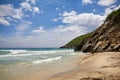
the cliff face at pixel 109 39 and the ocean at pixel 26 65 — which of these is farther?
the cliff face at pixel 109 39

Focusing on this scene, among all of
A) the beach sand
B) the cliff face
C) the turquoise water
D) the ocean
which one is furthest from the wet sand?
the cliff face

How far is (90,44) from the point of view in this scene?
5753cm

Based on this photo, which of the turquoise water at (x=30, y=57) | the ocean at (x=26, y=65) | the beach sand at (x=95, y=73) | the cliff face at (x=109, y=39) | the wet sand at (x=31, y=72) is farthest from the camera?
the cliff face at (x=109, y=39)

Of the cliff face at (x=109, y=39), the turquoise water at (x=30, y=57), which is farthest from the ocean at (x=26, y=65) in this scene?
the cliff face at (x=109, y=39)

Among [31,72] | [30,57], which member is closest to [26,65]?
[31,72]

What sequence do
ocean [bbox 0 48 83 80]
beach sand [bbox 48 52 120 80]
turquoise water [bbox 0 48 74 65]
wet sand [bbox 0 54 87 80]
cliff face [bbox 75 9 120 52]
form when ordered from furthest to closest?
cliff face [bbox 75 9 120 52], turquoise water [bbox 0 48 74 65], ocean [bbox 0 48 83 80], wet sand [bbox 0 54 87 80], beach sand [bbox 48 52 120 80]

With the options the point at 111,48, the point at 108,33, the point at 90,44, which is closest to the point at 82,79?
the point at 111,48

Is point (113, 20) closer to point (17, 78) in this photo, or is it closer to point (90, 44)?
point (90, 44)

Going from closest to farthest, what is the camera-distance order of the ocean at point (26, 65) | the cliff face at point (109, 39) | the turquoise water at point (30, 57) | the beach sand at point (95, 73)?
1. the beach sand at point (95, 73)
2. the ocean at point (26, 65)
3. the turquoise water at point (30, 57)
4. the cliff face at point (109, 39)

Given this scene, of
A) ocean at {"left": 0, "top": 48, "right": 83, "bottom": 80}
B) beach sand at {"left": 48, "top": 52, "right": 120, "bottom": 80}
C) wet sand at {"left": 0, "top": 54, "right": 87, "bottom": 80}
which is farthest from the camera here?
ocean at {"left": 0, "top": 48, "right": 83, "bottom": 80}

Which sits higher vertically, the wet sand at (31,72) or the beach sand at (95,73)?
the beach sand at (95,73)

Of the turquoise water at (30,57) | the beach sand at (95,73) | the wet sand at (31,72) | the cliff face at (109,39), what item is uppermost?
the cliff face at (109,39)

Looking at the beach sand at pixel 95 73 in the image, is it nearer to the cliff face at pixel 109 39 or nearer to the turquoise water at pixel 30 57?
the turquoise water at pixel 30 57

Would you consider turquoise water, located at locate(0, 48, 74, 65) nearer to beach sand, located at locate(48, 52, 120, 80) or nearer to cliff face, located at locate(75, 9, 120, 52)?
cliff face, located at locate(75, 9, 120, 52)
